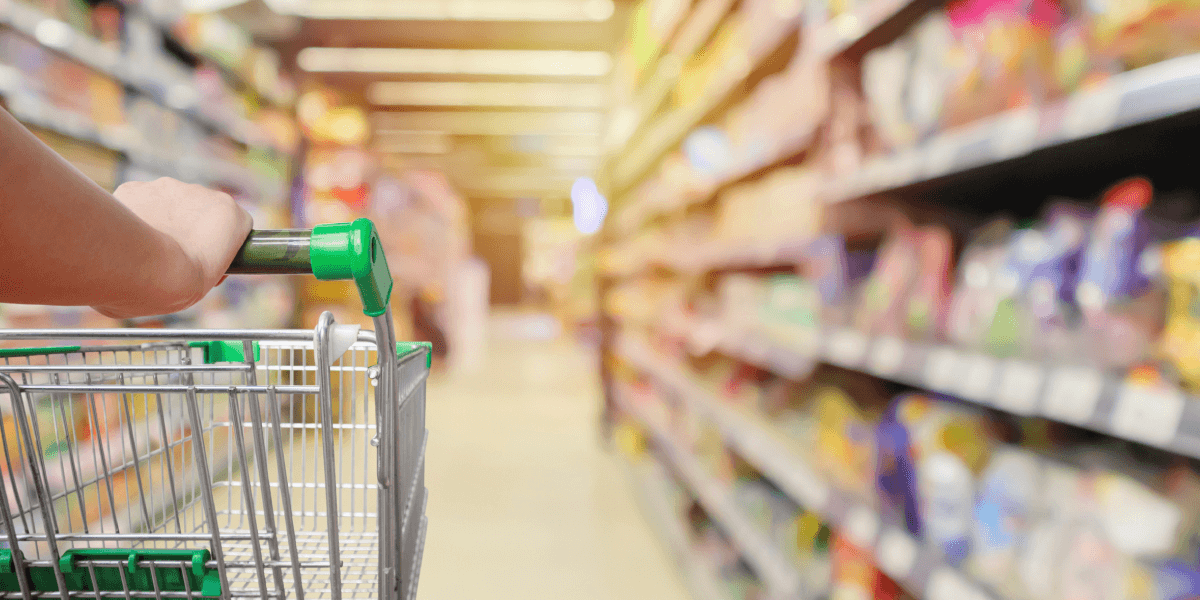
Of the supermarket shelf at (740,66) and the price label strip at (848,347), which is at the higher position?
the supermarket shelf at (740,66)

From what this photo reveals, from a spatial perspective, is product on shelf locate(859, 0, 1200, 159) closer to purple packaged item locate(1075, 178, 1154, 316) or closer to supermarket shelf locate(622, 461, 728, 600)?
purple packaged item locate(1075, 178, 1154, 316)

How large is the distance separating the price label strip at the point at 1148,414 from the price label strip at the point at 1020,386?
11 centimetres

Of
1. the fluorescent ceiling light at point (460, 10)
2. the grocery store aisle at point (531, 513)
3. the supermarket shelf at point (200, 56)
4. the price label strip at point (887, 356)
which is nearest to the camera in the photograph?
the price label strip at point (887, 356)

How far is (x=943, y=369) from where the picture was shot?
1056 millimetres

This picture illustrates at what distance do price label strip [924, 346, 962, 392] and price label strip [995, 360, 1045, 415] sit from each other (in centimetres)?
9

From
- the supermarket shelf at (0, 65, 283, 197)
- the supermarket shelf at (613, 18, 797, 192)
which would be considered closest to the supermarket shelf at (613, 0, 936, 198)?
the supermarket shelf at (613, 18, 797, 192)

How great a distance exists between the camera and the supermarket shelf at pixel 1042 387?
68 cm

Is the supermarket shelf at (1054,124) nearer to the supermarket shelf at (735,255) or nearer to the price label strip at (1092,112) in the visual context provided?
the price label strip at (1092,112)

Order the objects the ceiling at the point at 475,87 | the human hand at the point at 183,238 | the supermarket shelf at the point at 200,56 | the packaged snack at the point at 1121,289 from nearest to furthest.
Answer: the human hand at the point at 183,238
the packaged snack at the point at 1121,289
the supermarket shelf at the point at 200,56
the ceiling at the point at 475,87

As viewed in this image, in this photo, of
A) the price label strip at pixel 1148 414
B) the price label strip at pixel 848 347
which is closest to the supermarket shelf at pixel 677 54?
the price label strip at pixel 848 347

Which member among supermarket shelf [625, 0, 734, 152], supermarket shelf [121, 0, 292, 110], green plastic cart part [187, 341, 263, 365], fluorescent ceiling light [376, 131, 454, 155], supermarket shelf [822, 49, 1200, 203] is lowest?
green plastic cart part [187, 341, 263, 365]

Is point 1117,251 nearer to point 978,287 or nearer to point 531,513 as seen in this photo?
point 978,287

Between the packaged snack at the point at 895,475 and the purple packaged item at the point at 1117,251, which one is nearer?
the purple packaged item at the point at 1117,251

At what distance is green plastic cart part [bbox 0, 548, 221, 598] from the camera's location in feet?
2.33
